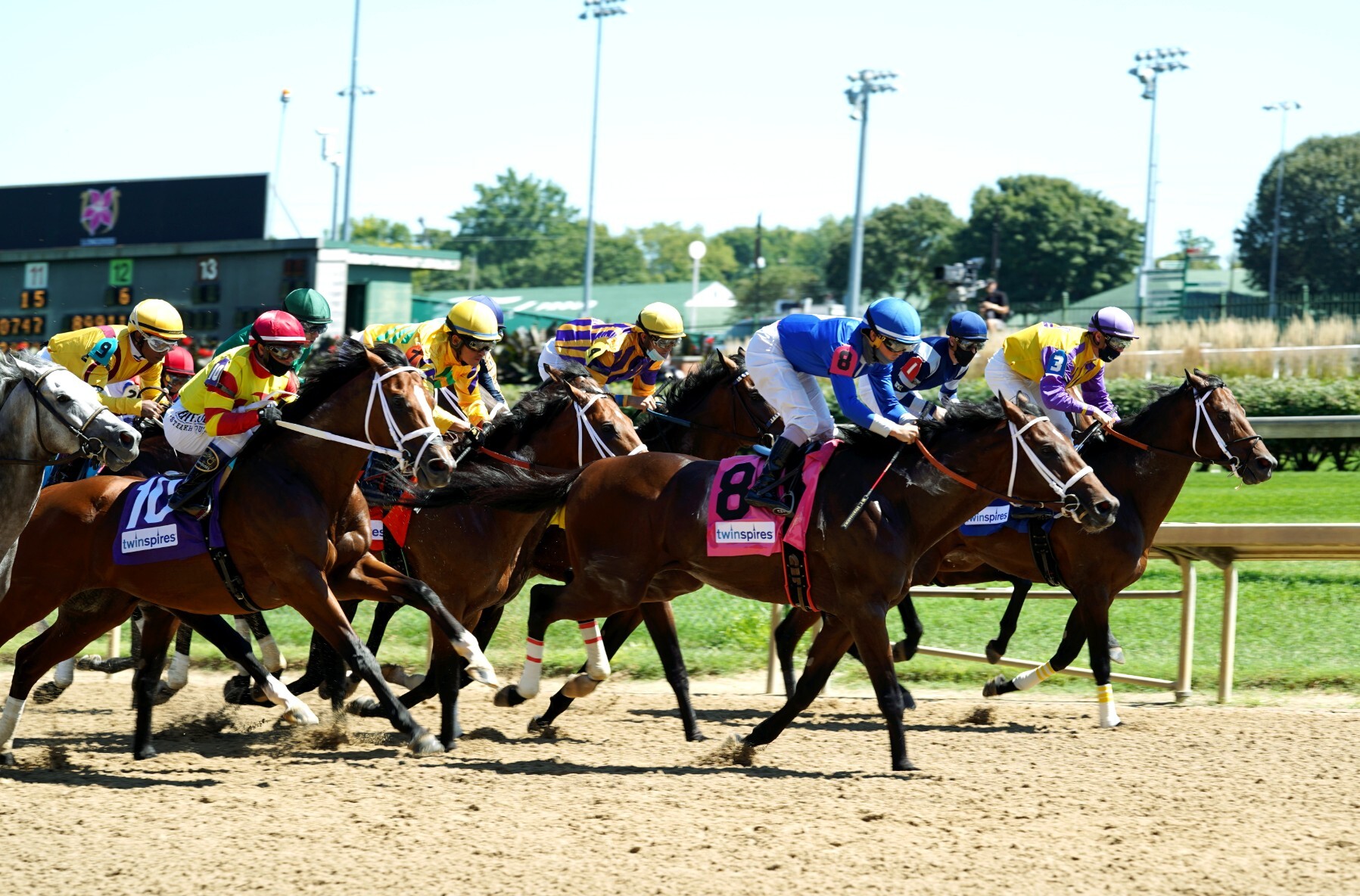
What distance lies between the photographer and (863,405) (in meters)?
6.15

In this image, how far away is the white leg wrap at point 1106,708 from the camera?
7230mm

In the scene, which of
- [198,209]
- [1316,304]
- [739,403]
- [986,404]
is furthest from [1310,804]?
[1316,304]

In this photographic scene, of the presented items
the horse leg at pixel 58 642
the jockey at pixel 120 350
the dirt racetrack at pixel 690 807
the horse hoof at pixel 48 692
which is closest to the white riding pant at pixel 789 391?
the dirt racetrack at pixel 690 807

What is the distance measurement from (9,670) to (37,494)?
13.4 feet

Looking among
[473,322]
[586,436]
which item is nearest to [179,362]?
[473,322]

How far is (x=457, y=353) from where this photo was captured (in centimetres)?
767

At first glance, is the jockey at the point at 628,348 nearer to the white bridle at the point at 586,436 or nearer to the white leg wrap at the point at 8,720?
the white bridle at the point at 586,436

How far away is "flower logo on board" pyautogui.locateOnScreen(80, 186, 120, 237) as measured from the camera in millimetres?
18422

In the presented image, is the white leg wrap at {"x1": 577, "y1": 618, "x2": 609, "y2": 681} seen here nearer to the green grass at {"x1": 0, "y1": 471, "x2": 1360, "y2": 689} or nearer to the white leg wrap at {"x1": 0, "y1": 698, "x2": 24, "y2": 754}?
the green grass at {"x1": 0, "y1": 471, "x2": 1360, "y2": 689}

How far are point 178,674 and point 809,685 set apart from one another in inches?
141

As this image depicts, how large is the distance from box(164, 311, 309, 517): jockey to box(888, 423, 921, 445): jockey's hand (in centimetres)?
267

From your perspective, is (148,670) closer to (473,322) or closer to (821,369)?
(473,322)

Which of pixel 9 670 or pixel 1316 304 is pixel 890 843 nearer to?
pixel 9 670

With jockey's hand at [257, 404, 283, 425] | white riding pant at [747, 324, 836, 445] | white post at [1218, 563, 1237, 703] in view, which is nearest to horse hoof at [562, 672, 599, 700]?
white riding pant at [747, 324, 836, 445]
